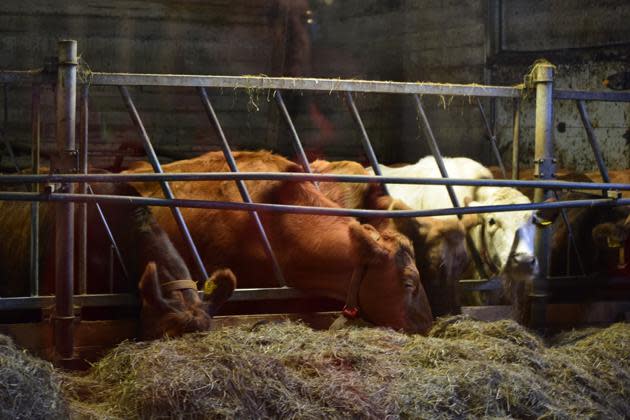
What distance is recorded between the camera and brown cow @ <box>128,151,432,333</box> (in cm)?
562

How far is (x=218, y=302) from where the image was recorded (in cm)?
495

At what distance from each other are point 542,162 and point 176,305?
2.71 meters

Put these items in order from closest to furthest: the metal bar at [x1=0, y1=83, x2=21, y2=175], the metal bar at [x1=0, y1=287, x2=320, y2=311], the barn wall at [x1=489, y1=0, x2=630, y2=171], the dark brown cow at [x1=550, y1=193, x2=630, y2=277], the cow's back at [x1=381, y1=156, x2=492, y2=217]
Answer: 1. the metal bar at [x1=0, y1=287, x2=320, y2=311]
2. the metal bar at [x1=0, y1=83, x2=21, y2=175]
3. the dark brown cow at [x1=550, y1=193, x2=630, y2=277]
4. the cow's back at [x1=381, y1=156, x2=492, y2=217]
5. the barn wall at [x1=489, y1=0, x2=630, y2=171]

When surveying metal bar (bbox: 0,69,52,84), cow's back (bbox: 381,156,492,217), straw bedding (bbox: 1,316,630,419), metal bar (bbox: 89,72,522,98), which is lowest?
straw bedding (bbox: 1,316,630,419)

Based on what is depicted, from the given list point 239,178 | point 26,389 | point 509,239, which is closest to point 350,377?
point 239,178

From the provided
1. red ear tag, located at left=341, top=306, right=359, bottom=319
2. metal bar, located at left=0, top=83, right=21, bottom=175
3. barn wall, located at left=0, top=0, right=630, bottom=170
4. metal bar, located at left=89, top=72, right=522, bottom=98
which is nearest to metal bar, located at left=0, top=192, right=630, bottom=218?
metal bar, located at left=89, top=72, right=522, bottom=98

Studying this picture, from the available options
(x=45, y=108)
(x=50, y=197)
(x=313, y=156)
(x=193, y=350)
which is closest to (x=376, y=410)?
(x=193, y=350)

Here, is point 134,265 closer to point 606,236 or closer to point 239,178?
point 239,178

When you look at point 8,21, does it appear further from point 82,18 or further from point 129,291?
point 129,291

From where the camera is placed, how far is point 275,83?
18.3ft

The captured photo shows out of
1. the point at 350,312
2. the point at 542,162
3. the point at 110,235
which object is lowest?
the point at 350,312

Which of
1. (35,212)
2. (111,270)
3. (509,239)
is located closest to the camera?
(35,212)

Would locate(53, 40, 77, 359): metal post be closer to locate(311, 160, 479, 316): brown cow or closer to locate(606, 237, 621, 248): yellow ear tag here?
locate(311, 160, 479, 316): brown cow

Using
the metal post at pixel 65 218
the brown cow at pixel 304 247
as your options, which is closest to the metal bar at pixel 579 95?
the brown cow at pixel 304 247
